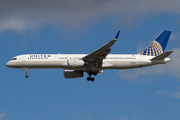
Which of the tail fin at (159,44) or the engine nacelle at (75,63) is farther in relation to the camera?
the tail fin at (159,44)

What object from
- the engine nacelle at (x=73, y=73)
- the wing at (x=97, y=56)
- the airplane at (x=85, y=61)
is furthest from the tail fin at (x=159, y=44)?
the engine nacelle at (x=73, y=73)

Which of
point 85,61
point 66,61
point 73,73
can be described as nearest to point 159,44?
point 85,61

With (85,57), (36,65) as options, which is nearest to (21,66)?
(36,65)

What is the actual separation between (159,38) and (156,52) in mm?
2952

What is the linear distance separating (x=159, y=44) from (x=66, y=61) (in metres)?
17.2

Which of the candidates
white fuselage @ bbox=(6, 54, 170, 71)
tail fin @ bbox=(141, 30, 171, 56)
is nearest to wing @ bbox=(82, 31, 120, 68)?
white fuselage @ bbox=(6, 54, 170, 71)

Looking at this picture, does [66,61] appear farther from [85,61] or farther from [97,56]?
[97,56]

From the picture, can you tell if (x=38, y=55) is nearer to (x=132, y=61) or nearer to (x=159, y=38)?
(x=132, y=61)

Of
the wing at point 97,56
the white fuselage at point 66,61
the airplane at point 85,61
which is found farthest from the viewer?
the white fuselage at point 66,61

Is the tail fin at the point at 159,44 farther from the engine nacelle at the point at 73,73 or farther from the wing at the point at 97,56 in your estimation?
the engine nacelle at the point at 73,73

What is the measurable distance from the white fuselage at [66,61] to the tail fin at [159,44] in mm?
2892

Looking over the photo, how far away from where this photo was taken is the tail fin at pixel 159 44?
56.7 metres

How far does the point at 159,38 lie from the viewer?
58.1 meters

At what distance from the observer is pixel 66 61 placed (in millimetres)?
52875
